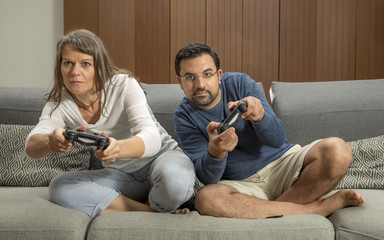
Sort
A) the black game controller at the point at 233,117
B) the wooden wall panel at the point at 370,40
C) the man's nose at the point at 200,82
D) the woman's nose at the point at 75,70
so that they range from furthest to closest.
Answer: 1. the wooden wall panel at the point at 370,40
2. the man's nose at the point at 200,82
3. the woman's nose at the point at 75,70
4. the black game controller at the point at 233,117

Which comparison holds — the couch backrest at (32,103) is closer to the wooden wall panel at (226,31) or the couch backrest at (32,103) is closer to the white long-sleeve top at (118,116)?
the white long-sleeve top at (118,116)

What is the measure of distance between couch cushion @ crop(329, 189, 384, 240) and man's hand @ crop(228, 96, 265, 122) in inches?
15.5

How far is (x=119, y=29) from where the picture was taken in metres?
3.03

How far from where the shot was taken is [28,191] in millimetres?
1601

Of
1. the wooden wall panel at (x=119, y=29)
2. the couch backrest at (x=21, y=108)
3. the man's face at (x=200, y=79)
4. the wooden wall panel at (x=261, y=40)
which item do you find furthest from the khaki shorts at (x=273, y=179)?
the wooden wall panel at (x=119, y=29)

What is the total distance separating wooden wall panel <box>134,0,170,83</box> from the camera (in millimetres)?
3014

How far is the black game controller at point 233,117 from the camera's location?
130cm

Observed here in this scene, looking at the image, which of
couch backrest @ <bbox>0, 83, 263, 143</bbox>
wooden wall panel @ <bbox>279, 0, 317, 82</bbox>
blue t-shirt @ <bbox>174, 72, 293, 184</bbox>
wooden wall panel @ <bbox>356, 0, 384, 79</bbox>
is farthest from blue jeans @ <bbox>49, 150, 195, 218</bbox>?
wooden wall panel @ <bbox>356, 0, 384, 79</bbox>

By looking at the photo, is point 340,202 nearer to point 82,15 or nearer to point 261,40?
point 261,40

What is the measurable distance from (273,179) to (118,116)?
2.01 ft

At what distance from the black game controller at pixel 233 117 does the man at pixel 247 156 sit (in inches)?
0.7

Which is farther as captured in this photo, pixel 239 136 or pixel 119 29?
pixel 119 29

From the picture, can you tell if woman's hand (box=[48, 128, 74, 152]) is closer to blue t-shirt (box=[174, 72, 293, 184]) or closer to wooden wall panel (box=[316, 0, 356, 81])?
blue t-shirt (box=[174, 72, 293, 184])

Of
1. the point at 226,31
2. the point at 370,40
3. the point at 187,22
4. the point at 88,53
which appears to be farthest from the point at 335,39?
the point at 88,53
